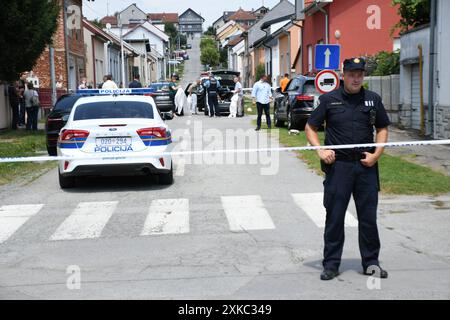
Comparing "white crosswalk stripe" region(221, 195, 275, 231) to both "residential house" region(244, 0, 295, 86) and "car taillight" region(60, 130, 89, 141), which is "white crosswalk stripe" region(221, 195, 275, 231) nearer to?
"car taillight" region(60, 130, 89, 141)

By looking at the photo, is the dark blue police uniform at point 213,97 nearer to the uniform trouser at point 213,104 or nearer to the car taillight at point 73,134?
the uniform trouser at point 213,104

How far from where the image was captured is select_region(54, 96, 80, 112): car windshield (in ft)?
54.6

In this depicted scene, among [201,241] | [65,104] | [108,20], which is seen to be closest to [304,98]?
[65,104]

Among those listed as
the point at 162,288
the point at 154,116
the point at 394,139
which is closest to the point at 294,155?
the point at 394,139

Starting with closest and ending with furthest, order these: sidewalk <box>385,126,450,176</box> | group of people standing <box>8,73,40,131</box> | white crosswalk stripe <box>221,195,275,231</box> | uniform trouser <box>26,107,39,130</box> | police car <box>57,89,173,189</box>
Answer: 1. white crosswalk stripe <box>221,195,275,231</box>
2. police car <box>57,89,173,189</box>
3. sidewalk <box>385,126,450,176</box>
4. group of people standing <box>8,73,40,131</box>
5. uniform trouser <box>26,107,39,130</box>

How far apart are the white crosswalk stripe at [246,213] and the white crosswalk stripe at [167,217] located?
601 mm

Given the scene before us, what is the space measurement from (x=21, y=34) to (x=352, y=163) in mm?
17659

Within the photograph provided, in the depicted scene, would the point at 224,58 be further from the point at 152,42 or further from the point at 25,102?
the point at 25,102

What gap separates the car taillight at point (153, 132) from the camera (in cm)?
1118

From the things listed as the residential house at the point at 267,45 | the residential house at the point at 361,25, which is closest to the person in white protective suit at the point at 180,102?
the residential house at the point at 361,25

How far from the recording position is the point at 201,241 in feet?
25.4

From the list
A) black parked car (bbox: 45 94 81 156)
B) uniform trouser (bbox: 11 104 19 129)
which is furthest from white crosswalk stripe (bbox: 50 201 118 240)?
uniform trouser (bbox: 11 104 19 129)

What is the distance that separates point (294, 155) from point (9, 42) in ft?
35.0

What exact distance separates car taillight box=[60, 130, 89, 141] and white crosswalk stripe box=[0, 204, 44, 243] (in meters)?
1.33
